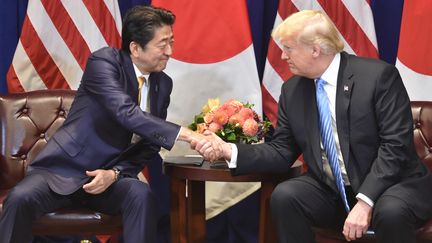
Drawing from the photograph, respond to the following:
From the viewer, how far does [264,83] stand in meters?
4.65

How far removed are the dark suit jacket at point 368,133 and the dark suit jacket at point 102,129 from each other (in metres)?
0.51

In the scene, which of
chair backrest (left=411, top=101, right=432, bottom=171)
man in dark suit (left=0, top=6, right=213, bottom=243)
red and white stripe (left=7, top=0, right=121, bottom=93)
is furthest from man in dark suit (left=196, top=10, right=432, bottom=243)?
red and white stripe (left=7, top=0, right=121, bottom=93)

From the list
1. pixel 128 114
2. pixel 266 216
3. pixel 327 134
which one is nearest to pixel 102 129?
pixel 128 114

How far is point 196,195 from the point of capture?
4.20 m

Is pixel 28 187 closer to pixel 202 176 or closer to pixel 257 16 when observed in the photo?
pixel 202 176

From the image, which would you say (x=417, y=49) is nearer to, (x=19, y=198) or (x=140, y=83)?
(x=140, y=83)

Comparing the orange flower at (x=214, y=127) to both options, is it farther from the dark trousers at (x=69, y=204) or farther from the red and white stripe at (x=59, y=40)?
the red and white stripe at (x=59, y=40)

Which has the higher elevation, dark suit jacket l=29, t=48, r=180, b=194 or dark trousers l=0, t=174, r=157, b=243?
dark suit jacket l=29, t=48, r=180, b=194

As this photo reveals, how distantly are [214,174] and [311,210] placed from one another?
24.8 inches

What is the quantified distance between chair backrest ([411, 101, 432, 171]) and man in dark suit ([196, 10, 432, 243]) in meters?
0.51

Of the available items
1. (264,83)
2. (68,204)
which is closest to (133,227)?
(68,204)

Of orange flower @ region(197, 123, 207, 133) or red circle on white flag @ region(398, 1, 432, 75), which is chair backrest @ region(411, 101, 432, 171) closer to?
red circle on white flag @ region(398, 1, 432, 75)

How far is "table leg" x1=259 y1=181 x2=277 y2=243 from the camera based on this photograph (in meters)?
3.93

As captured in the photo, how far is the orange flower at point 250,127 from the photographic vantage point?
3.90 meters
